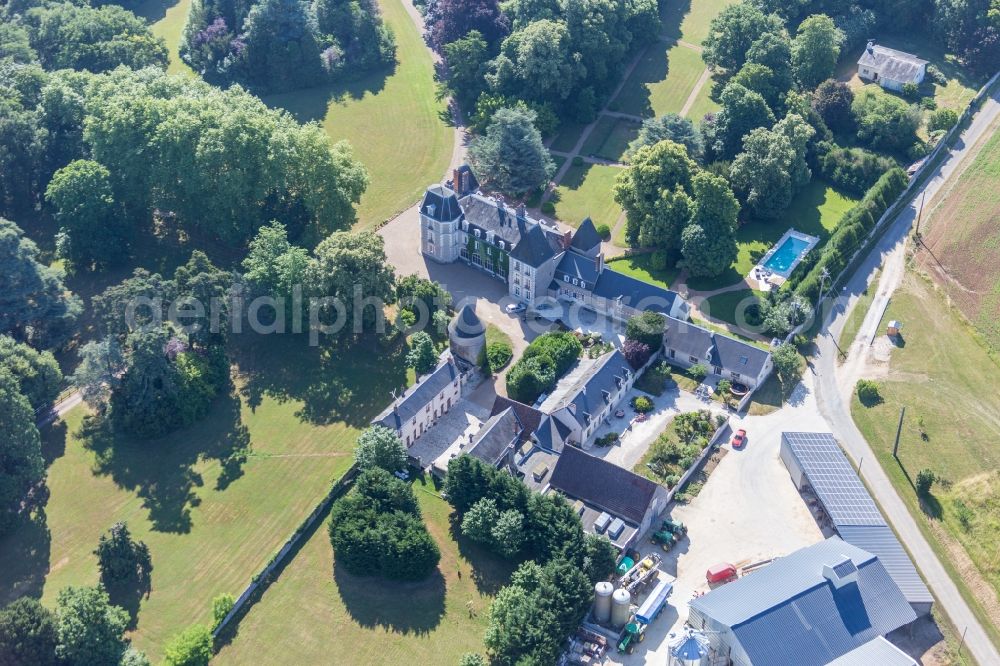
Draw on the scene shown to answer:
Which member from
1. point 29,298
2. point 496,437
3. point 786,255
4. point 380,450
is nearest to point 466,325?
point 496,437

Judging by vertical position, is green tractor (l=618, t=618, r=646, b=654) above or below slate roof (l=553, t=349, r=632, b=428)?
below

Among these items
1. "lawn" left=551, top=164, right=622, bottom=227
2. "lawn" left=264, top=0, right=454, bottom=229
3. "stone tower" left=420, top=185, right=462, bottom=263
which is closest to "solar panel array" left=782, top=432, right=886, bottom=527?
"lawn" left=551, top=164, right=622, bottom=227

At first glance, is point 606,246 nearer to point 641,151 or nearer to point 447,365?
point 641,151

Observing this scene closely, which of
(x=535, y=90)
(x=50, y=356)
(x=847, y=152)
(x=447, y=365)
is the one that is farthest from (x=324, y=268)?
(x=847, y=152)

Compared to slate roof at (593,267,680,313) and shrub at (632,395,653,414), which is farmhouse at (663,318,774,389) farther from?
shrub at (632,395,653,414)

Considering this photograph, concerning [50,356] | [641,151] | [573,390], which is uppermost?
[641,151]

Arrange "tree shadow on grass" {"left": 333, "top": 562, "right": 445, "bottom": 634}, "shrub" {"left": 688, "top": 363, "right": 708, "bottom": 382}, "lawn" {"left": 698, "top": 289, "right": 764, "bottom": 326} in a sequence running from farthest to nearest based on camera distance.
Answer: "lawn" {"left": 698, "top": 289, "right": 764, "bottom": 326}, "shrub" {"left": 688, "top": 363, "right": 708, "bottom": 382}, "tree shadow on grass" {"left": 333, "top": 562, "right": 445, "bottom": 634}

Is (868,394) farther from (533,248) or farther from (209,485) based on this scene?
(209,485)
